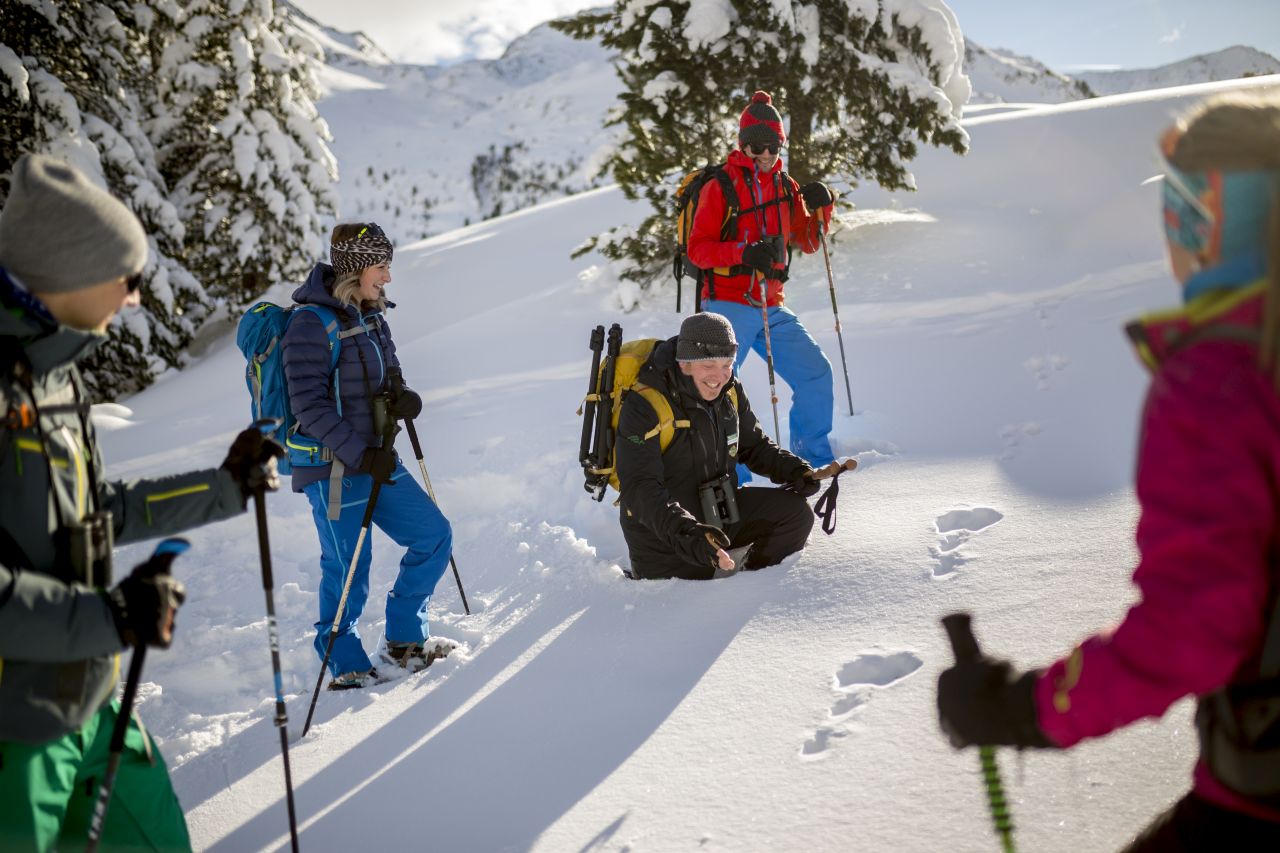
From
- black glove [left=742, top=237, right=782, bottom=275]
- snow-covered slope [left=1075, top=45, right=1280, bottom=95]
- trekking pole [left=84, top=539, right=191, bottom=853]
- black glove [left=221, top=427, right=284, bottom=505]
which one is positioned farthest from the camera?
snow-covered slope [left=1075, top=45, right=1280, bottom=95]

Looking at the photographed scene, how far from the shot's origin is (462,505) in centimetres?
643

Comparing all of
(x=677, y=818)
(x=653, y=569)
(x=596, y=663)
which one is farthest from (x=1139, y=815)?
(x=653, y=569)

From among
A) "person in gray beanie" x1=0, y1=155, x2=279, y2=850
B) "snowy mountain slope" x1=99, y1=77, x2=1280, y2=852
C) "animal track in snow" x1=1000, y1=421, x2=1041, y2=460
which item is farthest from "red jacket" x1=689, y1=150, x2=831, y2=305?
→ "person in gray beanie" x1=0, y1=155, x2=279, y2=850

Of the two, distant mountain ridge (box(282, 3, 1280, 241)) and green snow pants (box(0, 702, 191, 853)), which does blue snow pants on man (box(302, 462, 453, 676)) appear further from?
distant mountain ridge (box(282, 3, 1280, 241))

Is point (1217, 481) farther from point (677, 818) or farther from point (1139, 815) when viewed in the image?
point (677, 818)

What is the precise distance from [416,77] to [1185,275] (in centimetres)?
8106

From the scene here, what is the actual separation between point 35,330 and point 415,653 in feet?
8.74

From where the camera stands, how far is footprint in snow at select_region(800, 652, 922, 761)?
2654mm

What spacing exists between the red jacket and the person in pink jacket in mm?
4202

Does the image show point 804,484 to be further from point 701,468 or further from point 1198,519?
point 1198,519

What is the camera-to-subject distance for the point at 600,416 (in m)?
4.46

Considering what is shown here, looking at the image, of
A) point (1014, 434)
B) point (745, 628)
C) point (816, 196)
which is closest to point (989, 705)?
point (745, 628)

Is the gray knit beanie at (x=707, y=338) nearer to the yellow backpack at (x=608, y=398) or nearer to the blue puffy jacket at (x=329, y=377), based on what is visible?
the yellow backpack at (x=608, y=398)

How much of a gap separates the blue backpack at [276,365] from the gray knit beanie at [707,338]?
63.1 inches
